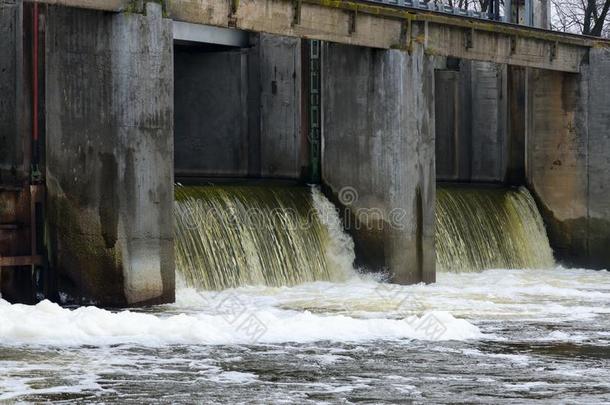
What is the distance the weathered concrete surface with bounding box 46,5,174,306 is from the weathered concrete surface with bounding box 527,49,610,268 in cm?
1480

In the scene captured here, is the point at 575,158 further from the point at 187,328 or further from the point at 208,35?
the point at 187,328

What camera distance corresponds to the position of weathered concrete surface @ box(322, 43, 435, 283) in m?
26.8

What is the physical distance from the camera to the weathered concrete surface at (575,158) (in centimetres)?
3284

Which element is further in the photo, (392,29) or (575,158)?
(575,158)

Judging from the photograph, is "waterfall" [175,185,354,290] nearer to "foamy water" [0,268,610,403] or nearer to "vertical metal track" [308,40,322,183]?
"foamy water" [0,268,610,403]

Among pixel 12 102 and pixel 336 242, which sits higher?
pixel 12 102

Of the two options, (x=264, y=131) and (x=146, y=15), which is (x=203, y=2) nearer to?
(x=146, y=15)

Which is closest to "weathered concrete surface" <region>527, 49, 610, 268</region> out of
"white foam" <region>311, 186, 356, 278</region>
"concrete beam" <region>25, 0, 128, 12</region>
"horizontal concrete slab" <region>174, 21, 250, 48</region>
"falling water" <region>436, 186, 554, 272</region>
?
"falling water" <region>436, 186, 554, 272</region>

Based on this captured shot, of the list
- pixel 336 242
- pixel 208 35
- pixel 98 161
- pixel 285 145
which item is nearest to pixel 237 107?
pixel 285 145

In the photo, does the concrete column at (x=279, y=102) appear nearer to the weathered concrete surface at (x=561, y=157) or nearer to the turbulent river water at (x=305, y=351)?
the turbulent river water at (x=305, y=351)

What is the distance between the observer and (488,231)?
105 ft

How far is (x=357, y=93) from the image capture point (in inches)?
1069

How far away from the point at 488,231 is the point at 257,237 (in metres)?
8.17

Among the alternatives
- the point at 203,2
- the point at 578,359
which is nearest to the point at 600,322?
the point at 578,359
